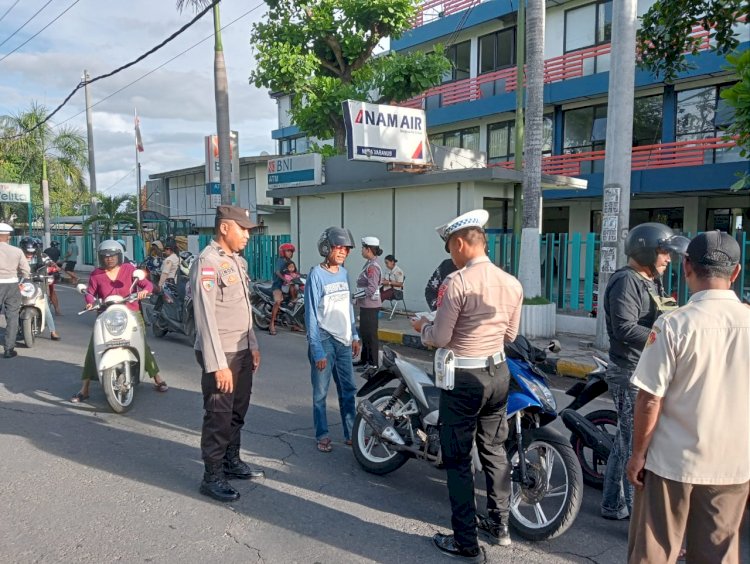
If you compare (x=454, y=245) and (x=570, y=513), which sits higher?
(x=454, y=245)

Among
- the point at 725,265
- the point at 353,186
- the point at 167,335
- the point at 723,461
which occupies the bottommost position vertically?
the point at 167,335

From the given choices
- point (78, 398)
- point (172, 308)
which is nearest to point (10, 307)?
point (172, 308)

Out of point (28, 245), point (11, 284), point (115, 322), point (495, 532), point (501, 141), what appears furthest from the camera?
point (501, 141)

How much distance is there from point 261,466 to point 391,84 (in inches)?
488

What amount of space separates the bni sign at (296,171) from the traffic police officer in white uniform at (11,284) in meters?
7.69

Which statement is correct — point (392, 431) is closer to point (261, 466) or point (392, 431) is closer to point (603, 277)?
point (261, 466)

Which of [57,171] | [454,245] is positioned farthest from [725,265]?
[57,171]

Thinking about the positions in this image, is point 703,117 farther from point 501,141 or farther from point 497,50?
point 497,50

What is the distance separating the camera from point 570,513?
3.53 m

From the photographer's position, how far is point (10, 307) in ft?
27.4

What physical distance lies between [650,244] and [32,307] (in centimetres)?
857

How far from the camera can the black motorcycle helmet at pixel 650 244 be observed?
3707mm

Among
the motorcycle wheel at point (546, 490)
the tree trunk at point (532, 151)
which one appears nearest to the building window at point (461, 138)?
the tree trunk at point (532, 151)

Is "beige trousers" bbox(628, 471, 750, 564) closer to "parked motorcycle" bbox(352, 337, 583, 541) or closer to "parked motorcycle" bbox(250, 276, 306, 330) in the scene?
"parked motorcycle" bbox(352, 337, 583, 541)
